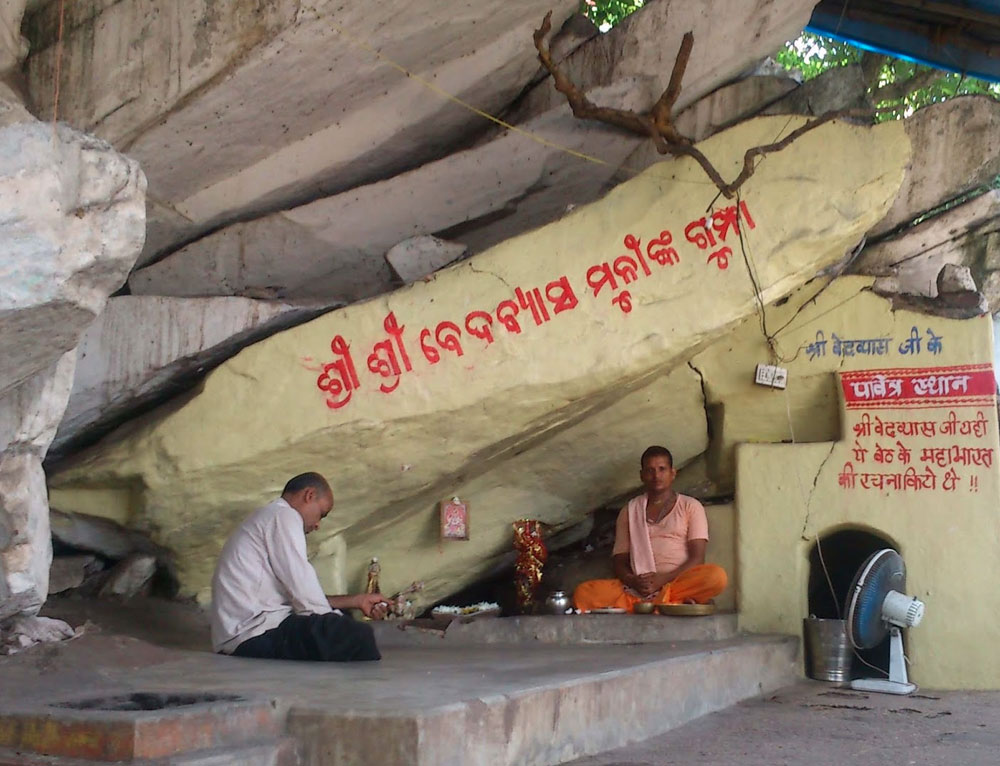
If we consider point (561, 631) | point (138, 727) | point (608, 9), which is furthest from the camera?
point (608, 9)

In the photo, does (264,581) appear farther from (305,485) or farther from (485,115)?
(485,115)

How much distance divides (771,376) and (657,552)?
4.77 feet

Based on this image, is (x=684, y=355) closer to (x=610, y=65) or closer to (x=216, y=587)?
(x=610, y=65)

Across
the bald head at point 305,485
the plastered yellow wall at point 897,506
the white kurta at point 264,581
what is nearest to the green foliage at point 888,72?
the plastered yellow wall at point 897,506

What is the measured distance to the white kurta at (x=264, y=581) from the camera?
505cm

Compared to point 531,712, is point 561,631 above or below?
above

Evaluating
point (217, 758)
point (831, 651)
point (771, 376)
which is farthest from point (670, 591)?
point (217, 758)

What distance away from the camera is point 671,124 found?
664 cm

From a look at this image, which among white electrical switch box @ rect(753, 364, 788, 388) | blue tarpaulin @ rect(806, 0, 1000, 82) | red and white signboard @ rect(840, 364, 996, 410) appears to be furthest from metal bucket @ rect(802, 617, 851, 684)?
blue tarpaulin @ rect(806, 0, 1000, 82)

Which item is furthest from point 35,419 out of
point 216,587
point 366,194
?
point 366,194

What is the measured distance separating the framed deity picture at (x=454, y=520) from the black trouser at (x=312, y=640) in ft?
7.35

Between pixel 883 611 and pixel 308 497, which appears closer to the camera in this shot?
pixel 308 497

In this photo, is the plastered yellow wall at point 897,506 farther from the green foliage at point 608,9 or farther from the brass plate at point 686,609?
the green foliage at point 608,9

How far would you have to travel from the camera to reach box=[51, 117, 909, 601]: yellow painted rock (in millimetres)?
6141
